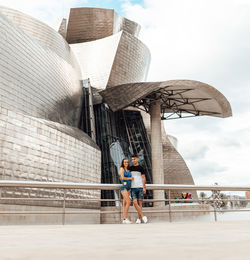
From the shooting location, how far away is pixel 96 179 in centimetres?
1764

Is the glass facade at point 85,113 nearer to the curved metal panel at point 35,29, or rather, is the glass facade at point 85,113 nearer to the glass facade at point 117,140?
the glass facade at point 117,140

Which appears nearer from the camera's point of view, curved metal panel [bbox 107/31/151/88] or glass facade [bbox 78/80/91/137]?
glass facade [bbox 78/80/91/137]

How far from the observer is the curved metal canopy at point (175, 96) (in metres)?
19.9

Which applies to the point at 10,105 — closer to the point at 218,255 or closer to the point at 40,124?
the point at 40,124

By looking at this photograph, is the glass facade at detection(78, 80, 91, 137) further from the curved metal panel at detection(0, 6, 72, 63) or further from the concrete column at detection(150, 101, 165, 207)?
the concrete column at detection(150, 101, 165, 207)

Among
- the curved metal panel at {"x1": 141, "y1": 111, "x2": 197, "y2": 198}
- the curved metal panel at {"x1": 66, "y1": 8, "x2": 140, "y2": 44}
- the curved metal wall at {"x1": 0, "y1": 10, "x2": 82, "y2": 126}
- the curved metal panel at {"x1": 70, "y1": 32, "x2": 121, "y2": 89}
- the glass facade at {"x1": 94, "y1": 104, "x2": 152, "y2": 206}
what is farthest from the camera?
the curved metal panel at {"x1": 141, "y1": 111, "x2": 197, "y2": 198}

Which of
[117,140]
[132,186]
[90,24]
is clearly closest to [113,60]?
[117,140]

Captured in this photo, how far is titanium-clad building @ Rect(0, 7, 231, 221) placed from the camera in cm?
1370

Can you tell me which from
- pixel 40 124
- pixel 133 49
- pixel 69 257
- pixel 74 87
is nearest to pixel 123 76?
pixel 133 49

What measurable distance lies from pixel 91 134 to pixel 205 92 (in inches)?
350

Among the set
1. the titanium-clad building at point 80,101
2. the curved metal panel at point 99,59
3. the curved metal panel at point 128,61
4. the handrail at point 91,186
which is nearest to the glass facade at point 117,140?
the titanium-clad building at point 80,101

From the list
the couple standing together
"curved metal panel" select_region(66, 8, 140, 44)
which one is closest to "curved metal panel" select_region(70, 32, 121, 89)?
"curved metal panel" select_region(66, 8, 140, 44)

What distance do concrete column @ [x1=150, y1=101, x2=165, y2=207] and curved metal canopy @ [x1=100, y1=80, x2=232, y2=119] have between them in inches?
32.6

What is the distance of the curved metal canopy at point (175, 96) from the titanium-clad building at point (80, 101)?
0.07 metres
